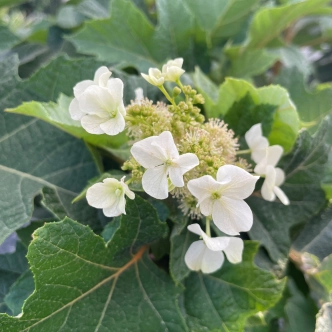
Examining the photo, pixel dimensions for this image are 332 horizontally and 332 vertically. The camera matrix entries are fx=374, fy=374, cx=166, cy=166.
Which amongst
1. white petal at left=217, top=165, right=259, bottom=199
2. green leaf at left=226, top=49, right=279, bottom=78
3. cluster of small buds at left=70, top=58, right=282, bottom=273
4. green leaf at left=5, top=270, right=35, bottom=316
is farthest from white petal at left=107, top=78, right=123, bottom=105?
green leaf at left=226, top=49, right=279, bottom=78

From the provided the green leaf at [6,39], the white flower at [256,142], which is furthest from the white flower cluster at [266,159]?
the green leaf at [6,39]

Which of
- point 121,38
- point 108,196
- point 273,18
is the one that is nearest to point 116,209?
point 108,196

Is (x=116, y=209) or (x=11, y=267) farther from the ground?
(x=116, y=209)

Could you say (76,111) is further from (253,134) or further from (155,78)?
(253,134)

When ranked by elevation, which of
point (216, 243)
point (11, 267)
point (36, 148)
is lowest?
point (11, 267)

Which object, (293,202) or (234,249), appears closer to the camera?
(234,249)

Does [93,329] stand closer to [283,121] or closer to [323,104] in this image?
[283,121]

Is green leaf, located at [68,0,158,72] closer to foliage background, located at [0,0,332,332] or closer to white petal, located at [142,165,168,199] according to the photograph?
Answer: foliage background, located at [0,0,332,332]
